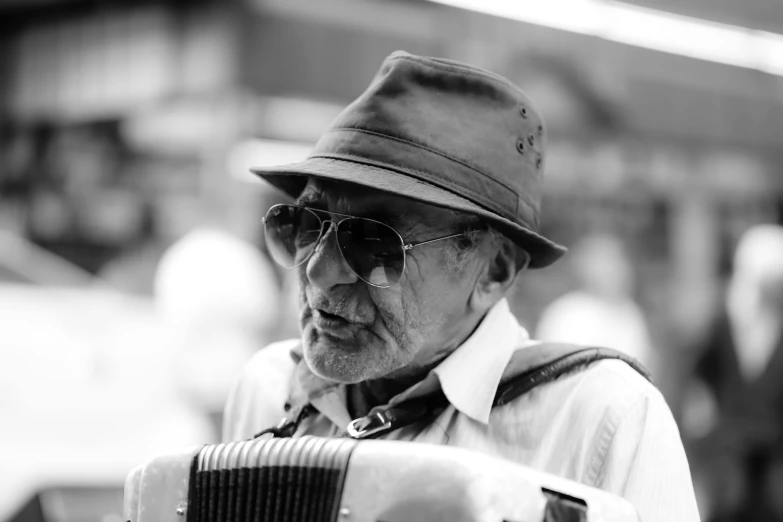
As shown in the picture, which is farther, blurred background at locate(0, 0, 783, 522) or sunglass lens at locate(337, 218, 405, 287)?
blurred background at locate(0, 0, 783, 522)

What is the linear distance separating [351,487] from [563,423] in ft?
→ 1.68

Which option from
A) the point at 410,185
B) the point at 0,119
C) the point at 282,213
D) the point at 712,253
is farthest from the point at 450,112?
the point at 712,253

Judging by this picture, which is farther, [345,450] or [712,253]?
[712,253]

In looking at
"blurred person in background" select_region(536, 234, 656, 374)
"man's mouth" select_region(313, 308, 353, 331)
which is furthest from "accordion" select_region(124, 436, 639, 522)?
"blurred person in background" select_region(536, 234, 656, 374)

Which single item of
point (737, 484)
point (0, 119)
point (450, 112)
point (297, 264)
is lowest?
point (737, 484)

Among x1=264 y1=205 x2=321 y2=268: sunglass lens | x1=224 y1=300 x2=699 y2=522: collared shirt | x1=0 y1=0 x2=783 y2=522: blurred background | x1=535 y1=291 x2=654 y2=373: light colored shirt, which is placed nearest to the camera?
x1=224 y1=300 x2=699 y2=522: collared shirt

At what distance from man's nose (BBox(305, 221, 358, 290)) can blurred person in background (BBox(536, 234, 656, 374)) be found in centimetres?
481

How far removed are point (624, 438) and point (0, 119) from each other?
806 centimetres

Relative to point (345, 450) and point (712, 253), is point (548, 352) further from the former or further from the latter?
point (712, 253)

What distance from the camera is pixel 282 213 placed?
2.12 m

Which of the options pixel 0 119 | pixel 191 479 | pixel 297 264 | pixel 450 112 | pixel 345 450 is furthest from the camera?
pixel 0 119

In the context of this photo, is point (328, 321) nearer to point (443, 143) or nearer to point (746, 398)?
point (443, 143)

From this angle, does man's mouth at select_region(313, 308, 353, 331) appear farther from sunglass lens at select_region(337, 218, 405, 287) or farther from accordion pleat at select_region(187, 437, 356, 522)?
accordion pleat at select_region(187, 437, 356, 522)

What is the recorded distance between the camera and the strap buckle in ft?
6.24
